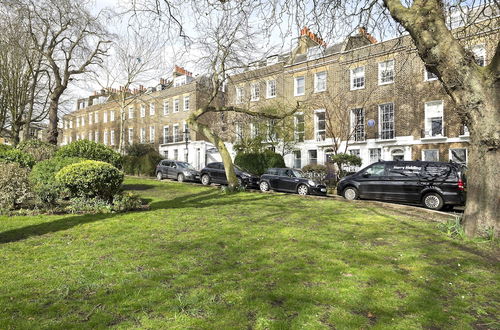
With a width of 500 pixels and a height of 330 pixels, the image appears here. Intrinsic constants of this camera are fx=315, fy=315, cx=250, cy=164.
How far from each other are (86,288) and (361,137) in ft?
83.3

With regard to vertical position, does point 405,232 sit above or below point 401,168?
below

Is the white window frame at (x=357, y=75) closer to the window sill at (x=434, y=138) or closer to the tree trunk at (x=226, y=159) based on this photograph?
the window sill at (x=434, y=138)

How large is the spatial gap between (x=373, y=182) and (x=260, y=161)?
1169 centimetres

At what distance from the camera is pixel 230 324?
3.10 m

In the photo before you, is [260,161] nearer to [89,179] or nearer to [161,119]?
[89,179]

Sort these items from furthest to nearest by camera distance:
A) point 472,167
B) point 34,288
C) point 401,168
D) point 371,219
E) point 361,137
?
1. point 361,137
2. point 401,168
3. point 371,219
4. point 472,167
5. point 34,288

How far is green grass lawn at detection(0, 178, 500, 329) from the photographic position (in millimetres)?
3273

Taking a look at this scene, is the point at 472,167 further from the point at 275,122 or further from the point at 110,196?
the point at 275,122

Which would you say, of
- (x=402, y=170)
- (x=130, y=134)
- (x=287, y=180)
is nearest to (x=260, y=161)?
(x=287, y=180)

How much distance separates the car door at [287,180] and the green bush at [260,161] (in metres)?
5.45

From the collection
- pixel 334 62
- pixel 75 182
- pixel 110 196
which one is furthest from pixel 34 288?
pixel 334 62

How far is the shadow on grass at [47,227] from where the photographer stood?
6.34 meters

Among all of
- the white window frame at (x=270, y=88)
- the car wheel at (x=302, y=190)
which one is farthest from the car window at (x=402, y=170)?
the white window frame at (x=270, y=88)

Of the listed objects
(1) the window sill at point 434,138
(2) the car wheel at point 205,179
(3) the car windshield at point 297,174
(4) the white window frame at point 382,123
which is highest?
(4) the white window frame at point 382,123
